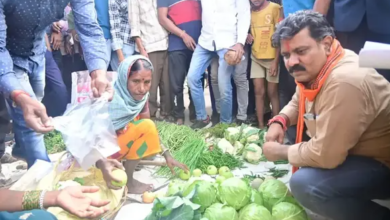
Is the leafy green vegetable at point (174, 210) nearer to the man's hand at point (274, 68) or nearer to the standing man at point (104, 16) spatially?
the man's hand at point (274, 68)

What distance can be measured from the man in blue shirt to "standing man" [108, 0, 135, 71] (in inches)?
68.0

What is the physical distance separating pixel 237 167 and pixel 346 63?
1599mm

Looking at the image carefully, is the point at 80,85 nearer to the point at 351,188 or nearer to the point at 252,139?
the point at 252,139

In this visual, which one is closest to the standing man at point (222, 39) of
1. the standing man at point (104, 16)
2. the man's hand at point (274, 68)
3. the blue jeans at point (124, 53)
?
the man's hand at point (274, 68)

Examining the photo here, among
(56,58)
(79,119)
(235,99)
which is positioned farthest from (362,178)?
(56,58)

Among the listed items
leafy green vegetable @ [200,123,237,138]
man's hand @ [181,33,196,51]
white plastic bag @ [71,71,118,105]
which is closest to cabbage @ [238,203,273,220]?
white plastic bag @ [71,71,118,105]

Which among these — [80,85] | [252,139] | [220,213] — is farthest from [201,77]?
[220,213]

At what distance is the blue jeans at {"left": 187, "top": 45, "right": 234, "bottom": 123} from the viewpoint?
4.39 meters

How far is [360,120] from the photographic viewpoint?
76.4 inches

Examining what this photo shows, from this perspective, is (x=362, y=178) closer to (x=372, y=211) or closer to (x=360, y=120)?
(x=372, y=211)

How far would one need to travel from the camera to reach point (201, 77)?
461 cm

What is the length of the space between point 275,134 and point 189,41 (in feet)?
7.40

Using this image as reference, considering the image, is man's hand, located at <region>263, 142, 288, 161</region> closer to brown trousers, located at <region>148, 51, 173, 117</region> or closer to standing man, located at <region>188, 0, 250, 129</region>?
standing man, located at <region>188, 0, 250, 129</region>

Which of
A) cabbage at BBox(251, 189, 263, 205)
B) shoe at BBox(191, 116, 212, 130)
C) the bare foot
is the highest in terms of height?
cabbage at BBox(251, 189, 263, 205)
